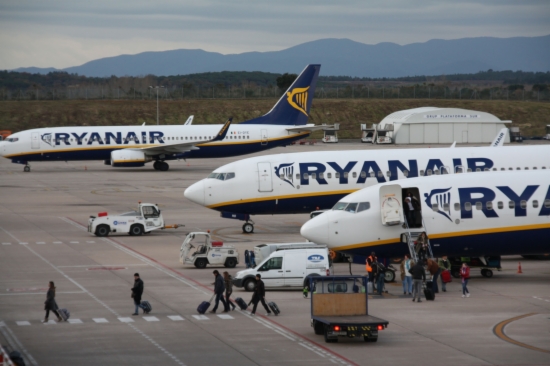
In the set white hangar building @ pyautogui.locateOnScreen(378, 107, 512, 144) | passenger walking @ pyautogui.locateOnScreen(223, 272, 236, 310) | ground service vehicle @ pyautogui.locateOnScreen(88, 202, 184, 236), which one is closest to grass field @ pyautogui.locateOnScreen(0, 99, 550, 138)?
white hangar building @ pyautogui.locateOnScreen(378, 107, 512, 144)

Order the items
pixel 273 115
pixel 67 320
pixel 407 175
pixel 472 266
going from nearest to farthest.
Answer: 1. pixel 67 320
2. pixel 472 266
3. pixel 407 175
4. pixel 273 115

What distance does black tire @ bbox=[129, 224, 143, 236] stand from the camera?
48.2 m

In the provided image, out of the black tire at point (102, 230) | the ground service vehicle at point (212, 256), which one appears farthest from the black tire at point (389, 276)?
the black tire at point (102, 230)

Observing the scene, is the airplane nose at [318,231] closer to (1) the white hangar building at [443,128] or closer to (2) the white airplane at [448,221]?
(2) the white airplane at [448,221]

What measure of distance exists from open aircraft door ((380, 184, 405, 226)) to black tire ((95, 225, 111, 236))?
18.9 meters

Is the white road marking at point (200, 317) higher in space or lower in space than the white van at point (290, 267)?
lower

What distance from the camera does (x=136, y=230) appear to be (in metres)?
48.3

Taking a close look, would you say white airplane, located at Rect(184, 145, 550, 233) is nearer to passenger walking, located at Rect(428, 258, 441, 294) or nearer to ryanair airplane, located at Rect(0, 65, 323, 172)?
passenger walking, located at Rect(428, 258, 441, 294)

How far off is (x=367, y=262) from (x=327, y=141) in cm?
10096

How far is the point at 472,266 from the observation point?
36.3 meters

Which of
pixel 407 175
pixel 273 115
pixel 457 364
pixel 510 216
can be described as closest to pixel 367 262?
pixel 510 216

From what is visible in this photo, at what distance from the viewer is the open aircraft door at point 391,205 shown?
112ft

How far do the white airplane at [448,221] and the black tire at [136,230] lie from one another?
1592 cm

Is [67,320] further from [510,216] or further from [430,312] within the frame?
[510,216]
